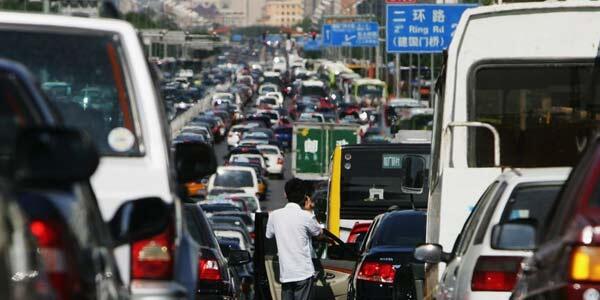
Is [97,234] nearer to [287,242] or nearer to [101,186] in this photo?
[101,186]

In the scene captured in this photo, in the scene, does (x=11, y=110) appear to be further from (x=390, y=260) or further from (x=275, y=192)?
(x=275, y=192)

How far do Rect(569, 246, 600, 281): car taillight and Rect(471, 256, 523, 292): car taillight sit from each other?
264 cm

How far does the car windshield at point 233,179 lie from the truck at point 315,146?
10.1 feet

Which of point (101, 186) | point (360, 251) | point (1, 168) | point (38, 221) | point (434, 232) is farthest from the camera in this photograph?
point (360, 251)

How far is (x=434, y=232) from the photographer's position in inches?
538

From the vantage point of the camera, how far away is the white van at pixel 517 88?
13570 millimetres

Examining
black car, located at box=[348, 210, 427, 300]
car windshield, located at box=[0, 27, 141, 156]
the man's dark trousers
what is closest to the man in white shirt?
the man's dark trousers

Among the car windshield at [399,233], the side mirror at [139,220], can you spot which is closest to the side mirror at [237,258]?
the car windshield at [399,233]

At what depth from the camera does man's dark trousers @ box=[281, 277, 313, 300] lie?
15125mm

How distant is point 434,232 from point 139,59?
5.61 m

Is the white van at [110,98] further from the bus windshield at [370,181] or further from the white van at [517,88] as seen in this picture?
the bus windshield at [370,181]

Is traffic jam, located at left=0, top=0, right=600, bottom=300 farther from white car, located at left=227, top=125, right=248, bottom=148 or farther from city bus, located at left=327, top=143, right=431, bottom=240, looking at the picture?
white car, located at left=227, top=125, right=248, bottom=148

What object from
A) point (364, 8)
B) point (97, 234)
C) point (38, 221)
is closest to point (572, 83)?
point (97, 234)

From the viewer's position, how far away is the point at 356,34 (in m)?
85.6
